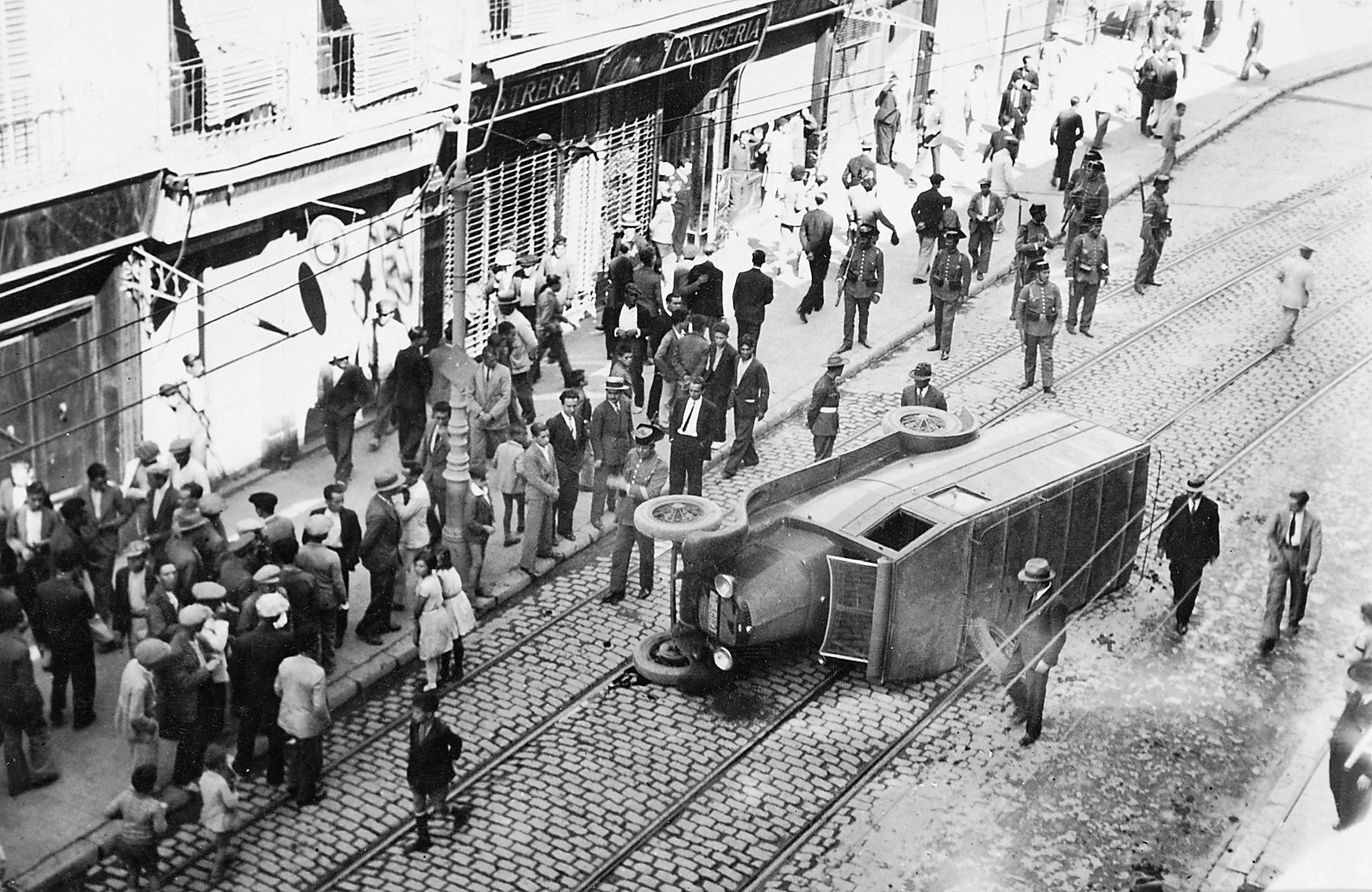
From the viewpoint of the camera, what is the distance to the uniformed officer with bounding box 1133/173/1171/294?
24781 mm

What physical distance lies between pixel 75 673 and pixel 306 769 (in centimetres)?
201

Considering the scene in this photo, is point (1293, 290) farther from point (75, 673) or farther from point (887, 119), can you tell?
point (75, 673)

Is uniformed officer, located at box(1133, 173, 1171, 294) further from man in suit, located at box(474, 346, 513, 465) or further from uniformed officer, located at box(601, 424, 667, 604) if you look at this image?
uniformed officer, located at box(601, 424, 667, 604)

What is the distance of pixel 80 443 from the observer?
53.5 ft

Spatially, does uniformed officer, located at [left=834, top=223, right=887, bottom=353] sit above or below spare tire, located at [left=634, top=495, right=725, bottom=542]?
below

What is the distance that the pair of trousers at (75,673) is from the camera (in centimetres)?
1372

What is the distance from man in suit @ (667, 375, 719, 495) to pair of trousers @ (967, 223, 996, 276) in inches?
322

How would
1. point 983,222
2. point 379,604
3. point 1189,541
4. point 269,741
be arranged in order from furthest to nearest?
1. point 983,222
2. point 1189,541
3. point 379,604
4. point 269,741

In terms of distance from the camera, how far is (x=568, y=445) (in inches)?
684

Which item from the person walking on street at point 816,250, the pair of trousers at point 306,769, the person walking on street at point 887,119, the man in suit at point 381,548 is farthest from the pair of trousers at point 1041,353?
the pair of trousers at point 306,769

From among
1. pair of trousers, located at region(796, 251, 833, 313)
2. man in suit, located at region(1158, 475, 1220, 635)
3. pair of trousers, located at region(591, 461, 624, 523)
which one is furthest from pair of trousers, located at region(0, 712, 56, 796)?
pair of trousers, located at region(796, 251, 833, 313)

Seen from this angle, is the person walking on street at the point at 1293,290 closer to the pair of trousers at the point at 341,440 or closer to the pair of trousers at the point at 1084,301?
the pair of trousers at the point at 1084,301

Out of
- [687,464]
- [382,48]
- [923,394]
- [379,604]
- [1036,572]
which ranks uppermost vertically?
[382,48]

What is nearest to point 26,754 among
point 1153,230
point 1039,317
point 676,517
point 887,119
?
point 676,517
